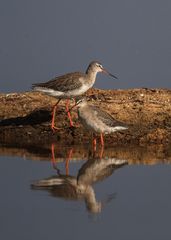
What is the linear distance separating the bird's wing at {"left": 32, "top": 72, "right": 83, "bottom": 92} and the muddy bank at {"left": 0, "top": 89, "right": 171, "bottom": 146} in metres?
0.69

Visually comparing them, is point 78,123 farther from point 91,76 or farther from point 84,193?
point 84,193

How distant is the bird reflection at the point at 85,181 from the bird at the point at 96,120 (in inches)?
44.8

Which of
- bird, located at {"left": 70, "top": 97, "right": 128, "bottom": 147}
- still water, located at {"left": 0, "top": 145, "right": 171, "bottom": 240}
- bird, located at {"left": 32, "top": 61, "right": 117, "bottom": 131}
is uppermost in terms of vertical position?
bird, located at {"left": 32, "top": 61, "right": 117, "bottom": 131}

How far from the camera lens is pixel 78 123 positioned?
17.8 metres

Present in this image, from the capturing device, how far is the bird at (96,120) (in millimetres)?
16359

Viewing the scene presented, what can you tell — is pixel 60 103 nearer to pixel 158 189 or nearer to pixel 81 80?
pixel 81 80

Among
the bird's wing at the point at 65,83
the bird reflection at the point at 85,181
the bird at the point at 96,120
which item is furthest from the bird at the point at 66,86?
the bird reflection at the point at 85,181

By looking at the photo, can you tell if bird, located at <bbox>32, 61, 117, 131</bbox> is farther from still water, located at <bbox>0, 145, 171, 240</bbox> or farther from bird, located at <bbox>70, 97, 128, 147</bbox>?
still water, located at <bbox>0, 145, 171, 240</bbox>

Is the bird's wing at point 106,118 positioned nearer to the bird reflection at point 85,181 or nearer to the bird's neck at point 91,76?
the bird reflection at point 85,181

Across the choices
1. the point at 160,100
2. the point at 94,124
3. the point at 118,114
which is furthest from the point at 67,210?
the point at 160,100

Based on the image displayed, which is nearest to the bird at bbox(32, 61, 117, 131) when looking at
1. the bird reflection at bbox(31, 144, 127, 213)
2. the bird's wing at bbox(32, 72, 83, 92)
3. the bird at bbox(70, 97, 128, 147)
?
the bird's wing at bbox(32, 72, 83, 92)

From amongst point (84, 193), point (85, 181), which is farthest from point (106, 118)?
point (84, 193)

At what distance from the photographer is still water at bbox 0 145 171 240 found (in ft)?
33.2

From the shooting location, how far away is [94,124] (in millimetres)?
16359
